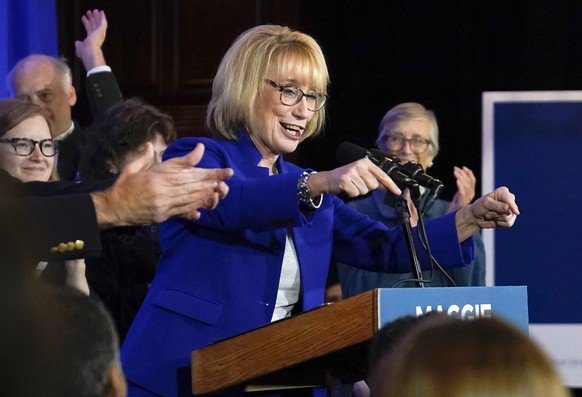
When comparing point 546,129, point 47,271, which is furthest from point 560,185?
point 47,271

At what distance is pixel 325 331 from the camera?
2.45 m

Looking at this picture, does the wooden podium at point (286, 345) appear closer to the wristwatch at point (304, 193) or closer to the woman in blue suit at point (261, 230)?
the woman in blue suit at point (261, 230)

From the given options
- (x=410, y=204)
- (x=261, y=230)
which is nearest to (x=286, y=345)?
(x=261, y=230)

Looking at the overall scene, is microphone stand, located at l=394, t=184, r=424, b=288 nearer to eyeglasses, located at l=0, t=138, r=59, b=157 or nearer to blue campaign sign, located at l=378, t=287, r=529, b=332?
blue campaign sign, located at l=378, t=287, r=529, b=332

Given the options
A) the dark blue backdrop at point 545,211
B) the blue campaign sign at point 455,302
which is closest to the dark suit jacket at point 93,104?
the dark blue backdrop at point 545,211

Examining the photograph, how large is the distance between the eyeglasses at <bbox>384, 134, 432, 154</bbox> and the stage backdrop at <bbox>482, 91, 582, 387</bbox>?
1.70 ft

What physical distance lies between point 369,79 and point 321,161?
48cm

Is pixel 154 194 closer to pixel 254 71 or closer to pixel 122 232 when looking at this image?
pixel 254 71

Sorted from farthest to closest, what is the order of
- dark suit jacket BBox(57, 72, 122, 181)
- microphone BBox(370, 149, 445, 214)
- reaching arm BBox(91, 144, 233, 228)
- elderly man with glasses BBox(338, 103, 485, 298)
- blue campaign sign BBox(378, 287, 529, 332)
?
1. dark suit jacket BBox(57, 72, 122, 181)
2. elderly man with glasses BBox(338, 103, 485, 298)
3. microphone BBox(370, 149, 445, 214)
4. blue campaign sign BBox(378, 287, 529, 332)
5. reaching arm BBox(91, 144, 233, 228)

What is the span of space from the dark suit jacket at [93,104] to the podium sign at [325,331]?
2.16 meters

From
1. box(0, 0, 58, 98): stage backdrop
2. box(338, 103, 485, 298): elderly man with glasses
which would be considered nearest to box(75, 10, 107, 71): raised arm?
box(0, 0, 58, 98): stage backdrop

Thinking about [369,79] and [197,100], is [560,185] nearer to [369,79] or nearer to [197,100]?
[369,79]

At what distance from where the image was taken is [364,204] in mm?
4633

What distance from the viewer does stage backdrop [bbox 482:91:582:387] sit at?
206 inches
